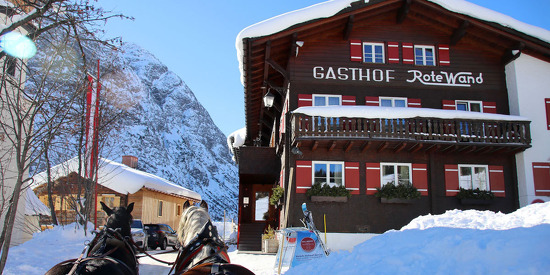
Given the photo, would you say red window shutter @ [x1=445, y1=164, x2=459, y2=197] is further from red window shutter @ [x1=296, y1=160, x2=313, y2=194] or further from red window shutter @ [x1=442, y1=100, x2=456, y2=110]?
red window shutter @ [x1=296, y1=160, x2=313, y2=194]

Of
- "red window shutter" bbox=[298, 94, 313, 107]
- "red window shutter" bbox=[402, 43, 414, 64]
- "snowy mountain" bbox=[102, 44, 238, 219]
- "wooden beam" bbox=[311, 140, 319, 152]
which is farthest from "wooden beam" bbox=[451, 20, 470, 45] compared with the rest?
"snowy mountain" bbox=[102, 44, 238, 219]

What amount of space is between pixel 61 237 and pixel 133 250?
36.1 ft

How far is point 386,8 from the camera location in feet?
61.9

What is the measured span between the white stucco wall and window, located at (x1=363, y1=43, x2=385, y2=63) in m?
5.58

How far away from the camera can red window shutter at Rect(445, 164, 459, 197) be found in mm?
17812

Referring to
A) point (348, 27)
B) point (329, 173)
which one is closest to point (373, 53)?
point (348, 27)

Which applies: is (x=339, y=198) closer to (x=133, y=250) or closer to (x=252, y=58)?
(x=252, y=58)

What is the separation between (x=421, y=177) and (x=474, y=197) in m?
2.16

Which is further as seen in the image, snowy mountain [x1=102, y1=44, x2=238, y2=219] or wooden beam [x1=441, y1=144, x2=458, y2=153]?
snowy mountain [x1=102, y1=44, x2=238, y2=219]

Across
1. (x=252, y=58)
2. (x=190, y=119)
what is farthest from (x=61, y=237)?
(x=190, y=119)

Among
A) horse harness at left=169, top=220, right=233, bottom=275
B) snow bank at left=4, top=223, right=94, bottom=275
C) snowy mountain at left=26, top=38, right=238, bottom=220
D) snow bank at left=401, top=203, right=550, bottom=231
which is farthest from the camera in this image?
snowy mountain at left=26, top=38, right=238, bottom=220

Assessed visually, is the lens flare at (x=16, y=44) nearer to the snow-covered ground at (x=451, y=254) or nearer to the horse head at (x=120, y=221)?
the horse head at (x=120, y=221)

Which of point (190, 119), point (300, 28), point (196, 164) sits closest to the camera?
point (300, 28)

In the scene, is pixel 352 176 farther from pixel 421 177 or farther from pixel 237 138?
pixel 237 138
